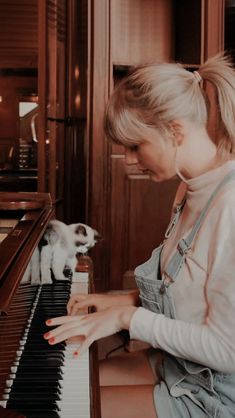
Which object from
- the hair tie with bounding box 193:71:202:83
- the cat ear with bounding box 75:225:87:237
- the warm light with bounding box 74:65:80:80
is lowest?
the cat ear with bounding box 75:225:87:237

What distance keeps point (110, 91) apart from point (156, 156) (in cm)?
217

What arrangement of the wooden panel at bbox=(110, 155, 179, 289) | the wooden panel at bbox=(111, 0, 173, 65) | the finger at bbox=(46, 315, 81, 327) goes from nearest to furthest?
the finger at bbox=(46, 315, 81, 327), the wooden panel at bbox=(110, 155, 179, 289), the wooden panel at bbox=(111, 0, 173, 65)

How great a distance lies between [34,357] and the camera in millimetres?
930

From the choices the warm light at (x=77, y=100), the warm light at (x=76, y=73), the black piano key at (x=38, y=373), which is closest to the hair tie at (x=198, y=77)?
the black piano key at (x=38, y=373)

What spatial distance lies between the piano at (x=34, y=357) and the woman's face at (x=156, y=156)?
12.4 inches

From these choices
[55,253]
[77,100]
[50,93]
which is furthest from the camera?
[77,100]

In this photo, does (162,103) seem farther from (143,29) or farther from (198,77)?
(143,29)

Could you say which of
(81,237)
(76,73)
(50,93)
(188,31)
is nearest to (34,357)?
(81,237)

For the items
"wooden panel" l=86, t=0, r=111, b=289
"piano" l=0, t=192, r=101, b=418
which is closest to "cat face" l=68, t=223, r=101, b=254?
"piano" l=0, t=192, r=101, b=418

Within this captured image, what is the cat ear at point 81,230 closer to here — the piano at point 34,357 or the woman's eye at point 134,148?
the piano at point 34,357

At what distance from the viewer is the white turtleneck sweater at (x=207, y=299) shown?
3.02ft

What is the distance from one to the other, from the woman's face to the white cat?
1.17ft

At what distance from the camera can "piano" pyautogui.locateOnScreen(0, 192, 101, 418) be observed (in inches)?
30.9

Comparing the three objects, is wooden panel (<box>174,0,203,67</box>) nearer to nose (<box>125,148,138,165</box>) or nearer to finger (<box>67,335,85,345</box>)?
nose (<box>125,148,138,165</box>)
